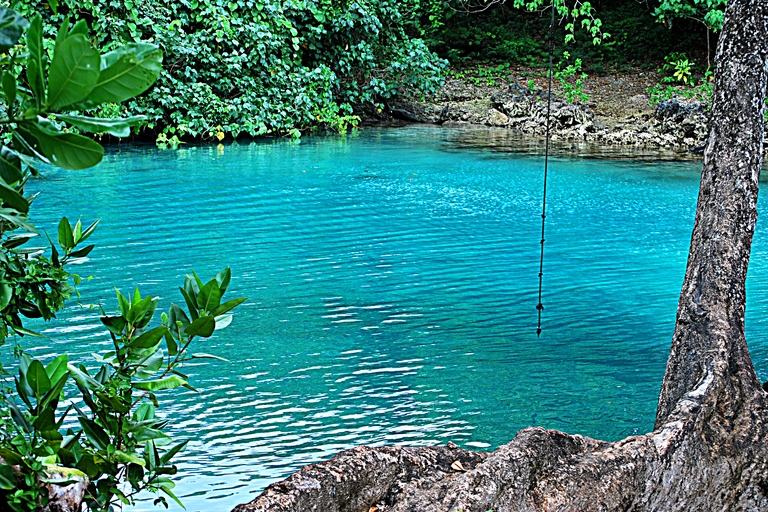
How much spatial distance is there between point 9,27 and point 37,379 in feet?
2.09

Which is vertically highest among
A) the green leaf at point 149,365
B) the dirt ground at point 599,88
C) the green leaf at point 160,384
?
the dirt ground at point 599,88

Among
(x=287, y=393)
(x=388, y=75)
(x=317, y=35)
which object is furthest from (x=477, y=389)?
(x=388, y=75)

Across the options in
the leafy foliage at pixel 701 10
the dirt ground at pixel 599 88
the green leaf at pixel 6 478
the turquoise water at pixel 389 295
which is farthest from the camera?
the dirt ground at pixel 599 88

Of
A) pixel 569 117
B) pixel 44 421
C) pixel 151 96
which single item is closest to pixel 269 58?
pixel 151 96

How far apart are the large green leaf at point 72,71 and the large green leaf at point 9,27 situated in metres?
0.07

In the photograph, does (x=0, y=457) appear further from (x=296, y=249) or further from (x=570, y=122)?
(x=570, y=122)

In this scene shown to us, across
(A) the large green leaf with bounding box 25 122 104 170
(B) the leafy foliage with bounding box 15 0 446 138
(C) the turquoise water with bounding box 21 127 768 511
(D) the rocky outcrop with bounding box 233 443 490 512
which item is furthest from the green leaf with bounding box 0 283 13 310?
(B) the leafy foliage with bounding box 15 0 446 138

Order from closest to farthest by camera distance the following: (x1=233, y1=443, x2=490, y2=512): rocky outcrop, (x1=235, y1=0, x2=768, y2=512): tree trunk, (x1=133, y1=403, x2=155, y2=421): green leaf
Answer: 1. (x1=133, y1=403, x2=155, y2=421): green leaf
2. (x1=233, y1=443, x2=490, y2=512): rocky outcrop
3. (x1=235, y1=0, x2=768, y2=512): tree trunk

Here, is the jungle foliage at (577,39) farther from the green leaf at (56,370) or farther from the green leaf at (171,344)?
the green leaf at (56,370)

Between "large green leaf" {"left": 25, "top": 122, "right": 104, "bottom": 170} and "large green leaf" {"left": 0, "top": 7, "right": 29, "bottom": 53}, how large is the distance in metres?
0.11

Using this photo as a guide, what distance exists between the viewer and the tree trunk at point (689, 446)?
2.36 metres

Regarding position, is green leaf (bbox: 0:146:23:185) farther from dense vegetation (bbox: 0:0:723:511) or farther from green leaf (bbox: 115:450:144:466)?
green leaf (bbox: 115:450:144:466)

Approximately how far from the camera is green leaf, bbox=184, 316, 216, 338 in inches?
56.4

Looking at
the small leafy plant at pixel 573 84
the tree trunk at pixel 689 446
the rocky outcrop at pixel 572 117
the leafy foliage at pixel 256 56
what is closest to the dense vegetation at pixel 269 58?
the leafy foliage at pixel 256 56
